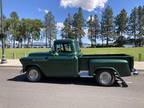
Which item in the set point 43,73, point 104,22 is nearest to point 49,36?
point 104,22

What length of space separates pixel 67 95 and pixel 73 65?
2821 millimetres

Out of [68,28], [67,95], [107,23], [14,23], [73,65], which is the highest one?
[14,23]

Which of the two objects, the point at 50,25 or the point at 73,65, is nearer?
the point at 73,65

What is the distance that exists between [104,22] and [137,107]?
4324 inches

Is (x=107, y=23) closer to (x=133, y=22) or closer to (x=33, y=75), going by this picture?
(x=133, y=22)

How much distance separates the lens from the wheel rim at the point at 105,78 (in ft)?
42.2

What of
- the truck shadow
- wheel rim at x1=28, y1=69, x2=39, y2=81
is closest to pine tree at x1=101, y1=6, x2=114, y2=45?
the truck shadow

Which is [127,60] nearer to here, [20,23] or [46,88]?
[46,88]

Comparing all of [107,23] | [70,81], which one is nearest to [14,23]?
[107,23]

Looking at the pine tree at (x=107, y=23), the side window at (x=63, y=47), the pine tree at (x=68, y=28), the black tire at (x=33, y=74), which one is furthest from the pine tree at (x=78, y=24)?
the side window at (x=63, y=47)

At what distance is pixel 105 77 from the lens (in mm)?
12906

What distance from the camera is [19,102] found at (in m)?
9.38

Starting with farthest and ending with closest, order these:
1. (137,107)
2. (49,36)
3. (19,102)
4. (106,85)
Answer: (49,36) < (106,85) < (19,102) < (137,107)

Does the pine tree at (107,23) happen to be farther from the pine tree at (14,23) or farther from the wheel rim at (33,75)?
the wheel rim at (33,75)
